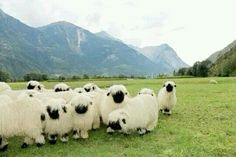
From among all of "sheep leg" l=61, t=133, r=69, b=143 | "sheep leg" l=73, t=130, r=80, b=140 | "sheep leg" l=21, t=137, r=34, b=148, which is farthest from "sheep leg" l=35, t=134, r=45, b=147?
"sheep leg" l=73, t=130, r=80, b=140

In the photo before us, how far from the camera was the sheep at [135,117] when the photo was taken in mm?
11141

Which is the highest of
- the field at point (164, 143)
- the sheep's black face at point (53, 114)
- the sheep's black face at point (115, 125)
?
the sheep's black face at point (53, 114)

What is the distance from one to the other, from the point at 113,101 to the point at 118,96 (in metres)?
0.29

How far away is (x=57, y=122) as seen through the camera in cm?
1074

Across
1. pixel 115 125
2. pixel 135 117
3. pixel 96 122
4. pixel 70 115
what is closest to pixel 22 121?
pixel 70 115

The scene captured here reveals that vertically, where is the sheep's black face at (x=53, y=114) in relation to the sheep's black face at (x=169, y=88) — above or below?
below

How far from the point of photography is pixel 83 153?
981cm

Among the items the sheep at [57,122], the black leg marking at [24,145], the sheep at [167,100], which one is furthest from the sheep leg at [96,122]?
the sheep at [167,100]

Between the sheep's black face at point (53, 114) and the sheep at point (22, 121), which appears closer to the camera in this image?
the sheep at point (22, 121)

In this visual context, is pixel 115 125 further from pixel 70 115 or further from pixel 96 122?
pixel 96 122

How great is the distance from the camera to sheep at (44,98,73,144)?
1074 centimetres

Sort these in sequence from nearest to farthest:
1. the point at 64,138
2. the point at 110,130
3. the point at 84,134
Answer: the point at 64,138 < the point at 84,134 < the point at 110,130

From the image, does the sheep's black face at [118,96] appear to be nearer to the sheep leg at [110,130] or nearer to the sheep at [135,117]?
the sheep at [135,117]

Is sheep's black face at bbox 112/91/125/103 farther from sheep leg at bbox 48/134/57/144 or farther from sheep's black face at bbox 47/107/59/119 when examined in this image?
sheep leg at bbox 48/134/57/144
